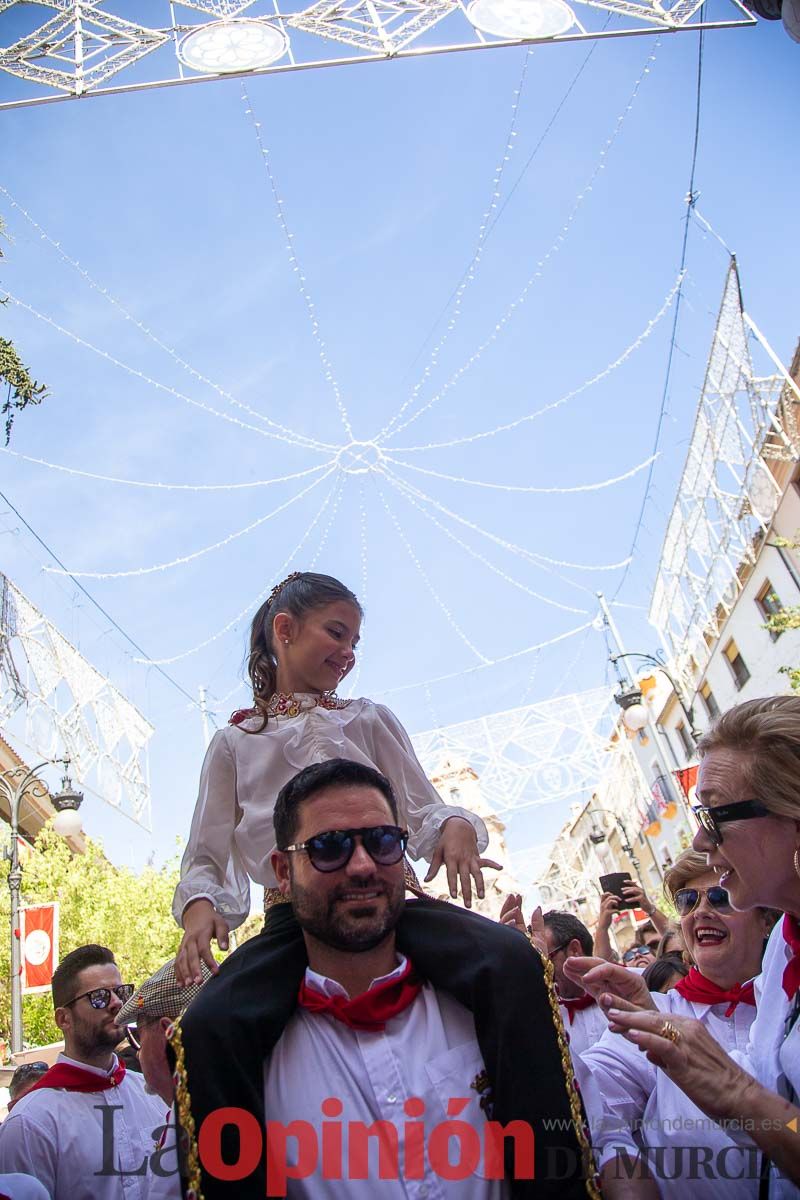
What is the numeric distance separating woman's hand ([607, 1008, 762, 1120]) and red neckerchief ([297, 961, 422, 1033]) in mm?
523

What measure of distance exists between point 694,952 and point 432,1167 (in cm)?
164

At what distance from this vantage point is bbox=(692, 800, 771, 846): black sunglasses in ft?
8.09

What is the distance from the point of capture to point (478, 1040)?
82.9 inches

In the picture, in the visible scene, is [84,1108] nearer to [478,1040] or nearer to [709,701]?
[478,1040]

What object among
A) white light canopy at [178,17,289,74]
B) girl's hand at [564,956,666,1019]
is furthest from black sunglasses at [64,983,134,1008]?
white light canopy at [178,17,289,74]

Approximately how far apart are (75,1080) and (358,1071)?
9.05ft

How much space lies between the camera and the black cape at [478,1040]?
1.89m

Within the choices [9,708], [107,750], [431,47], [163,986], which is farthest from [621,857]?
[163,986]

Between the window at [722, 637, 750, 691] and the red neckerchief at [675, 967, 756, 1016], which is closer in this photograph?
the red neckerchief at [675, 967, 756, 1016]

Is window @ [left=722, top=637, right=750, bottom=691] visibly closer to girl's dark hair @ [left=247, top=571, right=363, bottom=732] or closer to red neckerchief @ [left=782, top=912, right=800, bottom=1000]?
girl's dark hair @ [left=247, top=571, right=363, bottom=732]

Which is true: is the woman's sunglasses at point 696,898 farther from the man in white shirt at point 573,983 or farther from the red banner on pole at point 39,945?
the red banner on pole at point 39,945

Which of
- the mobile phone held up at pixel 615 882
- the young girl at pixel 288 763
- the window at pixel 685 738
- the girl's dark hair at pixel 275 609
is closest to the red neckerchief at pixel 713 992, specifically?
the young girl at pixel 288 763

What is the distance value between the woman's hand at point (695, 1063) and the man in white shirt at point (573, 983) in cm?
190

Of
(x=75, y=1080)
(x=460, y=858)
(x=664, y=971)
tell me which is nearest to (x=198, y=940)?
(x=460, y=858)
